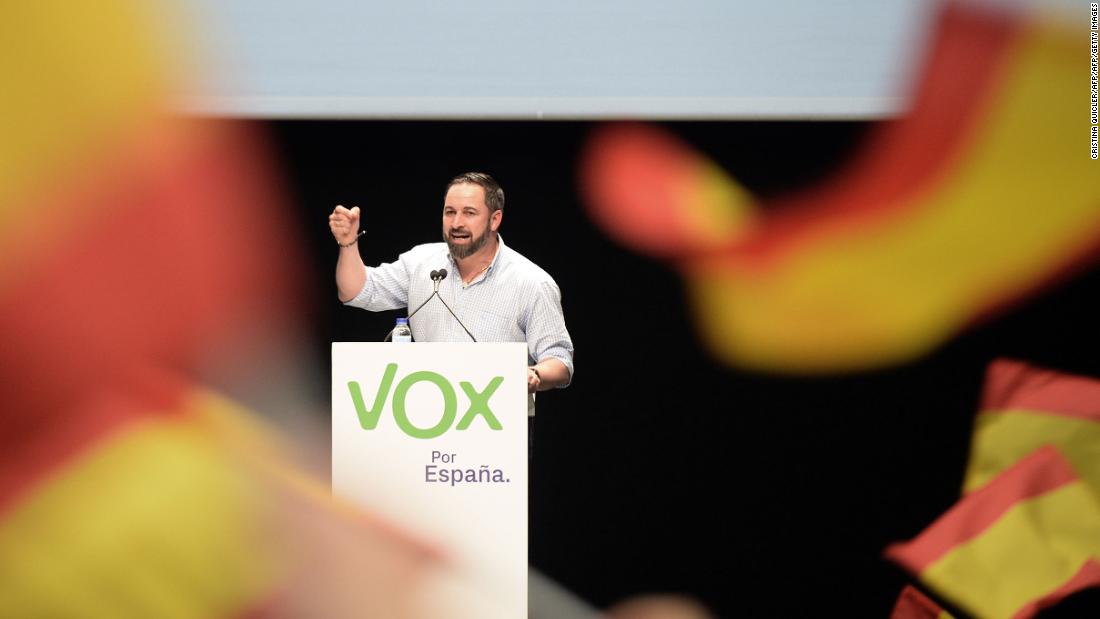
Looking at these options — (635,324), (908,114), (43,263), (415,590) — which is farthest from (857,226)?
(43,263)

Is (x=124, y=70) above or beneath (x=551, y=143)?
above

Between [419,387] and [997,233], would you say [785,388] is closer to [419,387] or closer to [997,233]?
[997,233]

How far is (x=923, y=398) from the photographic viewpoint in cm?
351

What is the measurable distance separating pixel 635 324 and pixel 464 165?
80 cm

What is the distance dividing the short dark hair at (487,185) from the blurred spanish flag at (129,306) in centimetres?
62

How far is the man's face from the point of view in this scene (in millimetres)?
3498

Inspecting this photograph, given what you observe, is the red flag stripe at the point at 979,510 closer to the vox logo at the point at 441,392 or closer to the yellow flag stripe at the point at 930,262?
the yellow flag stripe at the point at 930,262

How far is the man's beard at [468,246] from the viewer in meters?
3.50

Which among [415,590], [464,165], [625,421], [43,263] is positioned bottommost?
[415,590]

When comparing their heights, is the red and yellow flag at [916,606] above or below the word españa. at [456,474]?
below

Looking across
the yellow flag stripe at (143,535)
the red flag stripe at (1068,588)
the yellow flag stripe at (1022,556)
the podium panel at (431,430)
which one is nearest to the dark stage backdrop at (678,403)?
the yellow flag stripe at (1022,556)

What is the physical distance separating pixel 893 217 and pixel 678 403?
0.96 m

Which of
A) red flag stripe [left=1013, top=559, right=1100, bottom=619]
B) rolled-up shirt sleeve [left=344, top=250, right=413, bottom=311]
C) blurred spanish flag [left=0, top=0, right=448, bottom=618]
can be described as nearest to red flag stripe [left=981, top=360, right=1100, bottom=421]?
red flag stripe [left=1013, top=559, right=1100, bottom=619]

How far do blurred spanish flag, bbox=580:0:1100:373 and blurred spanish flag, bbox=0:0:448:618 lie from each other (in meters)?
1.24
